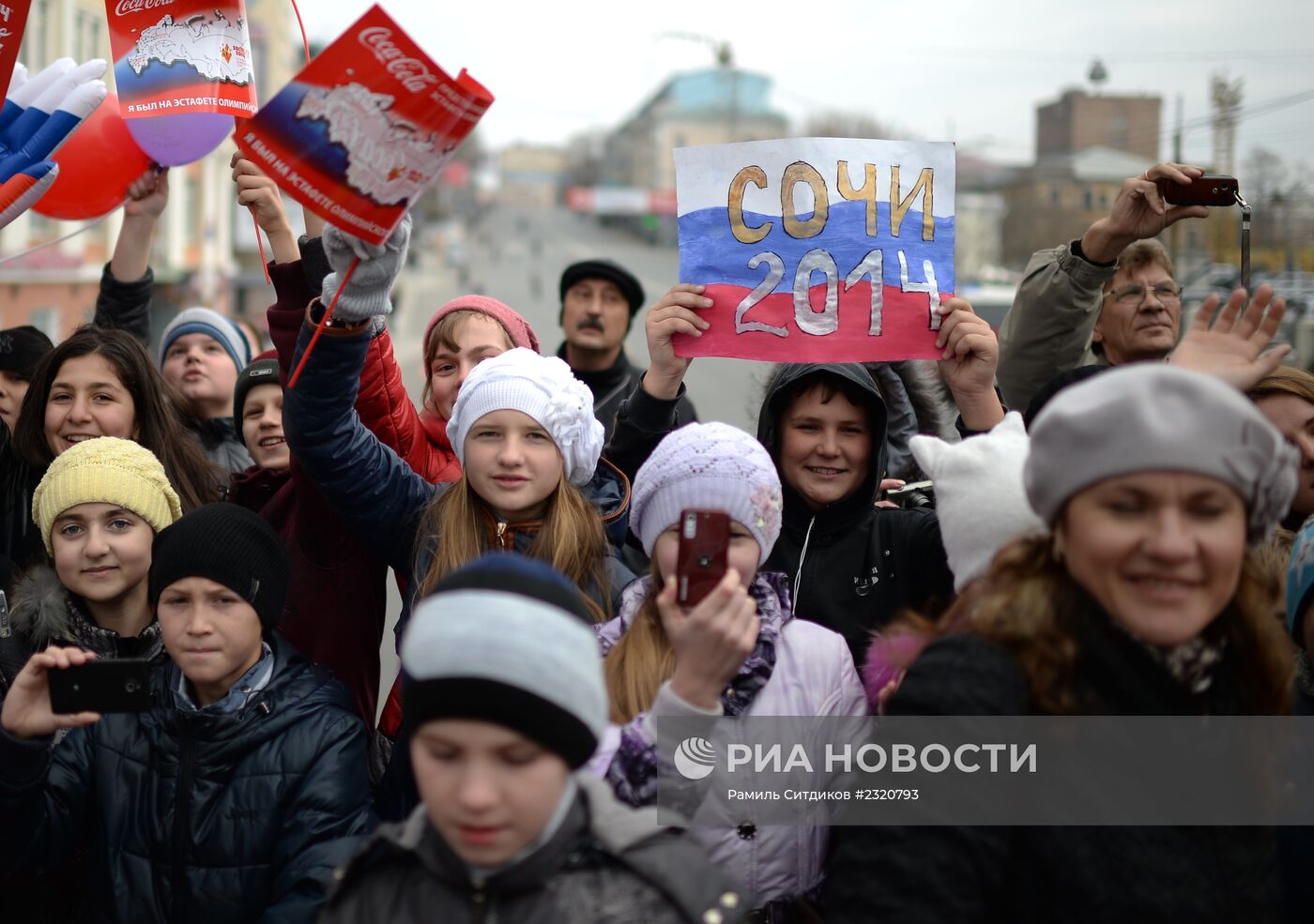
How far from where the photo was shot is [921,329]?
10.3 ft

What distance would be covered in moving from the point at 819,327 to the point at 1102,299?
1446mm

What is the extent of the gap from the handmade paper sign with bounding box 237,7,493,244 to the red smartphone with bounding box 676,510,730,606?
1020 mm

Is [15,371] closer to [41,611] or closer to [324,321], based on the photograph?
[41,611]

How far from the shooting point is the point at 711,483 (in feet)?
8.38

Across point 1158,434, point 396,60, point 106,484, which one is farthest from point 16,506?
point 1158,434

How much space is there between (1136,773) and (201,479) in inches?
117

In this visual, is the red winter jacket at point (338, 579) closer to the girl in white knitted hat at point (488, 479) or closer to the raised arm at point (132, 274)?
the girl in white knitted hat at point (488, 479)

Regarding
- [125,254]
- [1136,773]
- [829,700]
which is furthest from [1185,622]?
[125,254]

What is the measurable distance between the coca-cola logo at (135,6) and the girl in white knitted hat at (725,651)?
2579 millimetres

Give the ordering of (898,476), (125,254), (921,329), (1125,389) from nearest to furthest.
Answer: (1125,389) < (921,329) < (898,476) < (125,254)

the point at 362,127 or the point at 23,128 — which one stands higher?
the point at 23,128

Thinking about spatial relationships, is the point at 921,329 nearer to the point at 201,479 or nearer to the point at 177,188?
the point at 201,479

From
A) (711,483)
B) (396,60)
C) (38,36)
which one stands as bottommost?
(711,483)

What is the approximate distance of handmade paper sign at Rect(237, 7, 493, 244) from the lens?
251 cm
